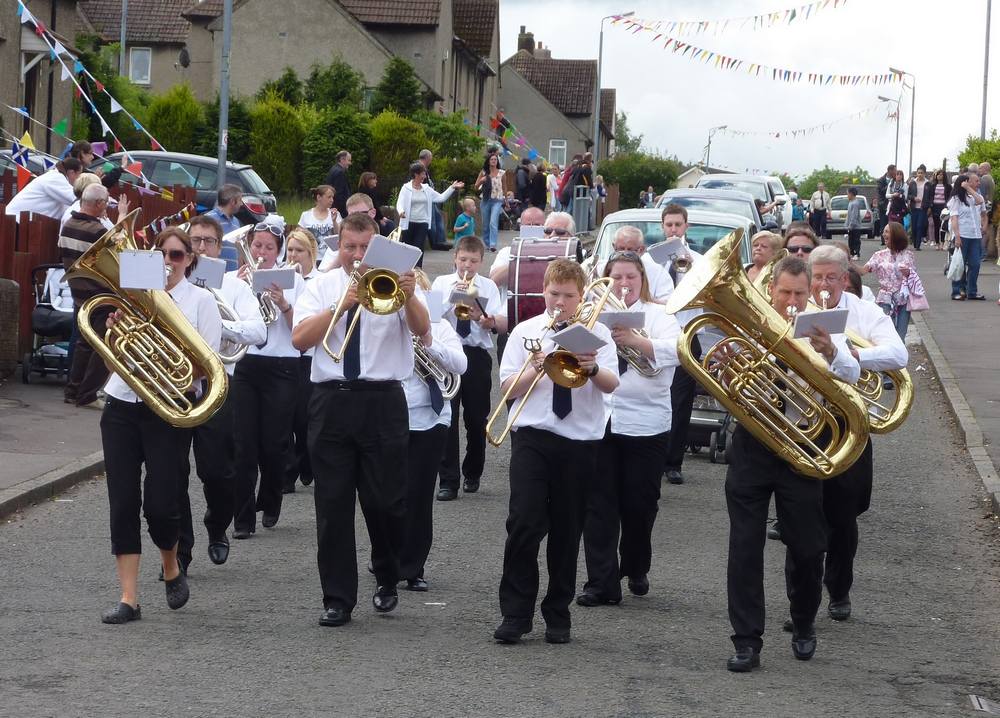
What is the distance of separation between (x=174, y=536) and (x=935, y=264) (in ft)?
86.8

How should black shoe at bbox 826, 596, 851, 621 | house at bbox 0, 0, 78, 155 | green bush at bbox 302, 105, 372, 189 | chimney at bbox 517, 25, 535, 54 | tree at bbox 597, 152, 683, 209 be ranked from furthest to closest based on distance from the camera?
chimney at bbox 517, 25, 535, 54, tree at bbox 597, 152, 683, 209, green bush at bbox 302, 105, 372, 189, house at bbox 0, 0, 78, 155, black shoe at bbox 826, 596, 851, 621

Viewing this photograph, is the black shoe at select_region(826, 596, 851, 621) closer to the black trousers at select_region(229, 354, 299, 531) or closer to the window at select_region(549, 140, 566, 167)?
the black trousers at select_region(229, 354, 299, 531)

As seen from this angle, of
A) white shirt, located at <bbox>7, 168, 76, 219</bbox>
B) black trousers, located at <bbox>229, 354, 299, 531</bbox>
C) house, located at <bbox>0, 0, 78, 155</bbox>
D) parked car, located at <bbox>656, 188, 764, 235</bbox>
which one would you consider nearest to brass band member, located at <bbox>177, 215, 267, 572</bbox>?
black trousers, located at <bbox>229, 354, 299, 531</bbox>

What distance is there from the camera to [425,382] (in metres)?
8.09

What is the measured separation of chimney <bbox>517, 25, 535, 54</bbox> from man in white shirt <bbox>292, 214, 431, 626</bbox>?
80.8 m

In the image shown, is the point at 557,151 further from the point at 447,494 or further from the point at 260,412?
the point at 260,412

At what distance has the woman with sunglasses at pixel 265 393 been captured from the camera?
8945 millimetres

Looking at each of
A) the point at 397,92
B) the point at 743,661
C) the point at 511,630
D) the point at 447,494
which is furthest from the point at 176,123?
the point at 743,661

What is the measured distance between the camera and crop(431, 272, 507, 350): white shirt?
393 inches

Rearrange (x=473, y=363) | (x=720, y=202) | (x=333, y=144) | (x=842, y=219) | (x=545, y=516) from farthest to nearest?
(x=842, y=219) → (x=333, y=144) → (x=720, y=202) → (x=473, y=363) → (x=545, y=516)

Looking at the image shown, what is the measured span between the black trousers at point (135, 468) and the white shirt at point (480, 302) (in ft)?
9.29

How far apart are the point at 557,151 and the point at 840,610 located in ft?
229

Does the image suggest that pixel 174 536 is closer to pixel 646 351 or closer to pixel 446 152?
pixel 646 351

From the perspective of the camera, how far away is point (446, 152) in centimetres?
4041
